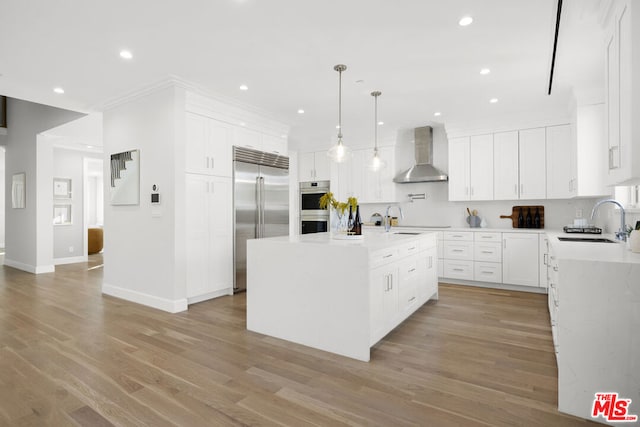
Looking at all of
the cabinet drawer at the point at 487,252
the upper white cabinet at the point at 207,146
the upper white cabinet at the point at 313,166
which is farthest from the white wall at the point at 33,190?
the cabinet drawer at the point at 487,252

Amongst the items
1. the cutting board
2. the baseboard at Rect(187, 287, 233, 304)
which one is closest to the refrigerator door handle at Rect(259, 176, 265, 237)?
the baseboard at Rect(187, 287, 233, 304)

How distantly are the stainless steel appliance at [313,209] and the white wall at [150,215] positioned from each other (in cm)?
321

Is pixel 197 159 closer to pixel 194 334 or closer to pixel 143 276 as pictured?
pixel 143 276

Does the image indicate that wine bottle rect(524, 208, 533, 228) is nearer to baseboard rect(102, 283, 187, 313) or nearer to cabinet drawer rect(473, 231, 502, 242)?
cabinet drawer rect(473, 231, 502, 242)

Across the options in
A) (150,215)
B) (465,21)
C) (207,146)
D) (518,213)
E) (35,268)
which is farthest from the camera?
(35,268)

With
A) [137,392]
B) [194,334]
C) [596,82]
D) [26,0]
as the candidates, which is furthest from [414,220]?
[26,0]

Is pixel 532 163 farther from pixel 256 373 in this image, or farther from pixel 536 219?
pixel 256 373

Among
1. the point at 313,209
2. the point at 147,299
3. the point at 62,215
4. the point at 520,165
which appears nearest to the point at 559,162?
the point at 520,165

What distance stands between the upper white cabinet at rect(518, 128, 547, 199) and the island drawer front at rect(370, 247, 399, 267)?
3.12 metres

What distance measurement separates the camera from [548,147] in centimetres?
482

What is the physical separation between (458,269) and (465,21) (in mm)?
3572

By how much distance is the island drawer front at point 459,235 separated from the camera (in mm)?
5051

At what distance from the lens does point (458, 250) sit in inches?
202

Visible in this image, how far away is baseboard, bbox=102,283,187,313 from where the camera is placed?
3.76 metres
